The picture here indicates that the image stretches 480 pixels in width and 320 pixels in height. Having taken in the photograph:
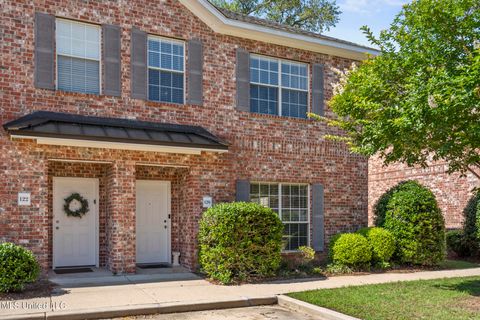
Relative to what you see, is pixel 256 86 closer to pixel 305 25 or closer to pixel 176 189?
pixel 176 189

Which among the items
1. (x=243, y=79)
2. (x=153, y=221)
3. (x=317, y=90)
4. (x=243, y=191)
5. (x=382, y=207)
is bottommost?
(x=153, y=221)

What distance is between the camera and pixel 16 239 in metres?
10.3

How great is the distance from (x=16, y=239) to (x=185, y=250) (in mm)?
3880

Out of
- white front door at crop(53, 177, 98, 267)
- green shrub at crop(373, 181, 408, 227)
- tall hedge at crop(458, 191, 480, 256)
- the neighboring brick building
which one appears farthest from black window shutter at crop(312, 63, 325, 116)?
white front door at crop(53, 177, 98, 267)

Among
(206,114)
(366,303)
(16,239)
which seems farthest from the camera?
(206,114)

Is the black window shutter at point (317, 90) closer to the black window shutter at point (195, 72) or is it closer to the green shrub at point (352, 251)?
the black window shutter at point (195, 72)

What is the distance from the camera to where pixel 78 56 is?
11.3m

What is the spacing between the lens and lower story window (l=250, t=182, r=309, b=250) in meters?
13.3

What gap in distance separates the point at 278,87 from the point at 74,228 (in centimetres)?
624

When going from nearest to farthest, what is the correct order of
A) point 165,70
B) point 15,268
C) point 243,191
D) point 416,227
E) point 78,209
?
point 15,268, point 78,209, point 165,70, point 243,191, point 416,227

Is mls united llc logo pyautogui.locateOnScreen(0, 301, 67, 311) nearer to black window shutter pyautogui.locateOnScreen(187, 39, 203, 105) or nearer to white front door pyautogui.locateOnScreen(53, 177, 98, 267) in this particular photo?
white front door pyautogui.locateOnScreen(53, 177, 98, 267)

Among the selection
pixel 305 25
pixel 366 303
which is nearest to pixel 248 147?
pixel 366 303

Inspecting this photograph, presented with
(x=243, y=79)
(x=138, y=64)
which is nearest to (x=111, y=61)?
(x=138, y=64)

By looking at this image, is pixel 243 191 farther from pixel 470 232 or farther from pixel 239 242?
pixel 470 232
